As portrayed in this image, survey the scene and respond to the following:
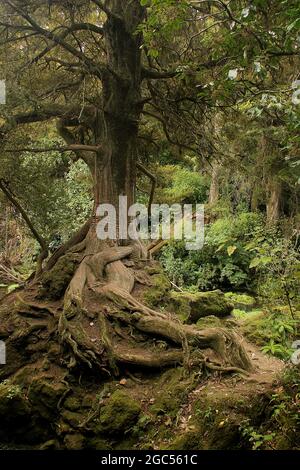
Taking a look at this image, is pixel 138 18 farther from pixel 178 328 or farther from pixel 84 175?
pixel 84 175

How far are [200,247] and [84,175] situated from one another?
533cm

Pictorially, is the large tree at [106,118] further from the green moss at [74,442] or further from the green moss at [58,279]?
the green moss at [74,442]

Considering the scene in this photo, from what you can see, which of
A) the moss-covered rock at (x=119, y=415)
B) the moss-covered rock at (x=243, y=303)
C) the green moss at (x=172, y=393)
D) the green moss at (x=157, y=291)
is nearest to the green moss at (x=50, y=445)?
the moss-covered rock at (x=119, y=415)

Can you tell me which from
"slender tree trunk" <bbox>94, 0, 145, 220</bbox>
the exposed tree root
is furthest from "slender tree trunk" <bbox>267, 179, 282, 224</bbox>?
the exposed tree root

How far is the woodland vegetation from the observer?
15.5ft

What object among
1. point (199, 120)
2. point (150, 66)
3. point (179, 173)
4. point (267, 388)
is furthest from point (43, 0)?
point (179, 173)

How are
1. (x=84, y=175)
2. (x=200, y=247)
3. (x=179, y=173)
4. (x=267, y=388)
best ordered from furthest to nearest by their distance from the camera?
(x=179, y=173) < (x=200, y=247) < (x=84, y=175) < (x=267, y=388)

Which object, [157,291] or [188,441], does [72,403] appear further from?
[157,291]

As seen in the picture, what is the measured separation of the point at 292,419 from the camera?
4.40 metres

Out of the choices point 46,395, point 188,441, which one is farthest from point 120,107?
point 188,441

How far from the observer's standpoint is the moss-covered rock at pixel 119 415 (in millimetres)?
5234

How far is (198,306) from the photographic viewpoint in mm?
8547

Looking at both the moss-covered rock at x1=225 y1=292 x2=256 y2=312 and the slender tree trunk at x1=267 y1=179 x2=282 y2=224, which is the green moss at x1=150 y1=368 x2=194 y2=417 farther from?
the slender tree trunk at x1=267 y1=179 x2=282 y2=224

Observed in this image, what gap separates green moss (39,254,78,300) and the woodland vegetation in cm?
2
